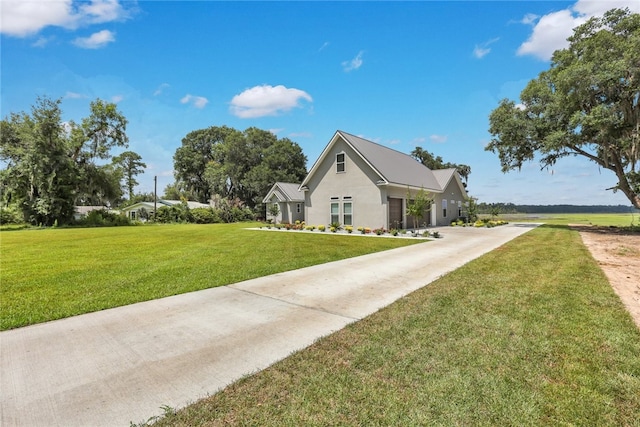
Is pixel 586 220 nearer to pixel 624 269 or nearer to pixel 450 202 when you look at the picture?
pixel 450 202

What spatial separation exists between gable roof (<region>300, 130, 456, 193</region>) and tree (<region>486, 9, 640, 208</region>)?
19.3 ft

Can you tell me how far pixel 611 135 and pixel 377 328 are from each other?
2174 cm

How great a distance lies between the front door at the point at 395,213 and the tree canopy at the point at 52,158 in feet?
104

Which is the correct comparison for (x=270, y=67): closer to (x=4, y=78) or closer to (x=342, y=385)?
(x=4, y=78)

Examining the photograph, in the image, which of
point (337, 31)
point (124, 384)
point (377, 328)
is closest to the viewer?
point (124, 384)

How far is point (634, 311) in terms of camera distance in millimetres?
4504

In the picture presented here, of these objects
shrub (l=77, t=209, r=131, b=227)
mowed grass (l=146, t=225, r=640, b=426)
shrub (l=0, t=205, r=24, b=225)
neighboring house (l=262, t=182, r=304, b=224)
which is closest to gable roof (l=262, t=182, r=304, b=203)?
neighboring house (l=262, t=182, r=304, b=224)

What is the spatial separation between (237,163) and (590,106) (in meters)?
42.3

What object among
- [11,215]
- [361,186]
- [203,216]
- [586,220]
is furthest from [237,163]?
[586,220]

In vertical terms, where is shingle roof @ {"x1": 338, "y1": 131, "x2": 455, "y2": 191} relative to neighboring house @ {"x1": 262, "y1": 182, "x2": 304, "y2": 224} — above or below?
above

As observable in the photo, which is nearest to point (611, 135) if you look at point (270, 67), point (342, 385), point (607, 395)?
point (270, 67)

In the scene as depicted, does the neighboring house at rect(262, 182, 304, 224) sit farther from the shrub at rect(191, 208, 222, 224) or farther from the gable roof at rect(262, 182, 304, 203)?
the shrub at rect(191, 208, 222, 224)

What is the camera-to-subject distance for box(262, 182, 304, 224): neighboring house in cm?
2800

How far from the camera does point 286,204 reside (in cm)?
2848
